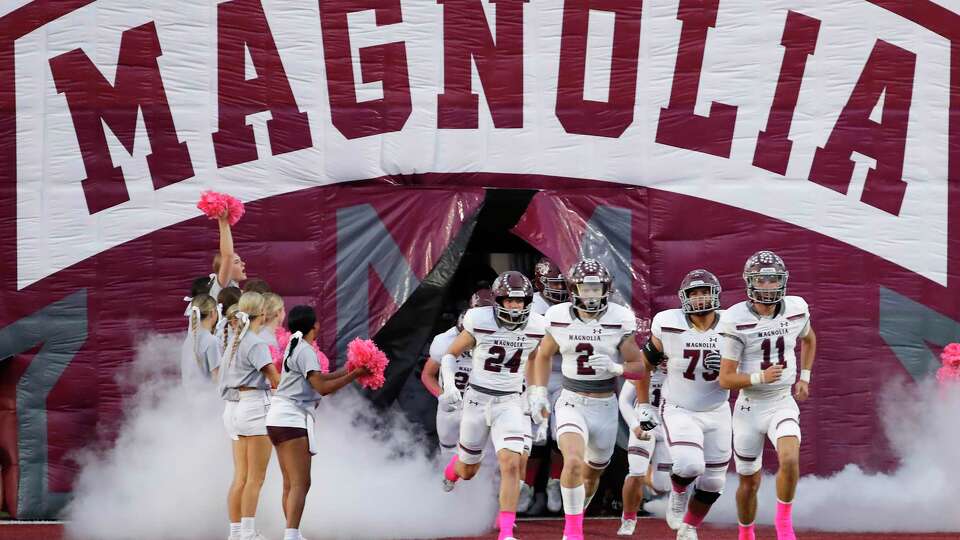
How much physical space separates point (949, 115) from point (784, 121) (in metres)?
1.30

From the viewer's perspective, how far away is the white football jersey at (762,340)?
27.9ft

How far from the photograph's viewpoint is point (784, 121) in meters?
11.2

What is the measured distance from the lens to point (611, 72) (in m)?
11.2

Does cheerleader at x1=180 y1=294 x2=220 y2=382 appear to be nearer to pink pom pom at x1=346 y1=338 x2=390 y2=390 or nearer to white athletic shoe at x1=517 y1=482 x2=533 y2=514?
pink pom pom at x1=346 y1=338 x2=390 y2=390

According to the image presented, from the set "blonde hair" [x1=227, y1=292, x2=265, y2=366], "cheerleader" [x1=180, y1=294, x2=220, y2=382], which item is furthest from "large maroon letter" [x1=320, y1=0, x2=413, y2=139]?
"blonde hair" [x1=227, y1=292, x2=265, y2=366]

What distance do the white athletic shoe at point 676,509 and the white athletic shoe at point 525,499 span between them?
165 centimetres

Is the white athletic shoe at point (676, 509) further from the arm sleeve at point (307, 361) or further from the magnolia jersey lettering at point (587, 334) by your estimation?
the arm sleeve at point (307, 361)

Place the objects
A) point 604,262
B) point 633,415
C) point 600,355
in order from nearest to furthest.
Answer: point 600,355 → point 633,415 → point 604,262

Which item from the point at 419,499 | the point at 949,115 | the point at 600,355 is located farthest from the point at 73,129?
the point at 949,115

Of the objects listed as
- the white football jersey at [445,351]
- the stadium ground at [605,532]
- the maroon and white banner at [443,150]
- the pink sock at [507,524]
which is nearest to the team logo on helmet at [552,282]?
the maroon and white banner at [443,150]

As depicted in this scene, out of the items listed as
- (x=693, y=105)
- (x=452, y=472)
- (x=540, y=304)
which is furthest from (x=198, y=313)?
(x=693, y=105)

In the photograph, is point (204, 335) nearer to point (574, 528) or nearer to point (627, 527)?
point (574, 528)

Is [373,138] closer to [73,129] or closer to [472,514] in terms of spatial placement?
[73,129]

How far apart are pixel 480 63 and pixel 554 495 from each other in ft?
11.1
